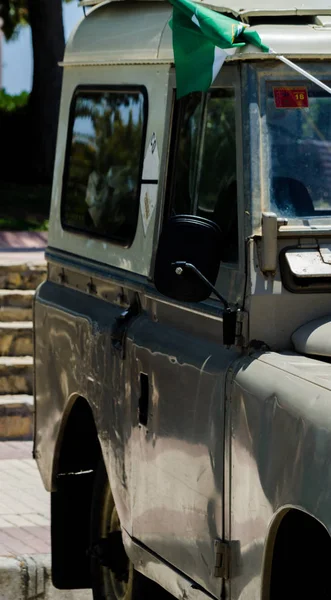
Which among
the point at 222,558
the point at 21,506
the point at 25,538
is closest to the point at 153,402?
the point at 222,558

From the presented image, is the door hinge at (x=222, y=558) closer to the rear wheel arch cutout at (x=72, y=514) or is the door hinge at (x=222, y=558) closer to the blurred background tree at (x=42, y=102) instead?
the rear wheel arch cutout at (x=72, y=514)

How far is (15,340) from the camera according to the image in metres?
11.4

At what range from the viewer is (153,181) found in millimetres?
4871

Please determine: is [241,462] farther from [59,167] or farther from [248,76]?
[59,167]

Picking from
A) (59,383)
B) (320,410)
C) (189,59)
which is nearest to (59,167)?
(59,383)

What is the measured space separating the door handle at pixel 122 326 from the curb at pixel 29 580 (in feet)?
6.74

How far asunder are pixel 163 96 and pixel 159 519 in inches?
55.1

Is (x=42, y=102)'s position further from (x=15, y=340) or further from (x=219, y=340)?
(x=219, y=340)

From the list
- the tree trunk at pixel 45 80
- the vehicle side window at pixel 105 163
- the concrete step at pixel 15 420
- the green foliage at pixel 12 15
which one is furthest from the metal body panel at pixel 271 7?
the green foliage at pixel 12 15

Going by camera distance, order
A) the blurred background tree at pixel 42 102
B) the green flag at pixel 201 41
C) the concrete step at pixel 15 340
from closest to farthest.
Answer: the green flag at pixel 201 41 < the concrete step at pixel 15 340 < the blurred background tree at pixel 42 102

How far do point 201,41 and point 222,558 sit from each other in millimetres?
1516

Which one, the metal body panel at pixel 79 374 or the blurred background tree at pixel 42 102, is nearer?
the metal body panel at pixel 79 374

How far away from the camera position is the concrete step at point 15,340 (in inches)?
448

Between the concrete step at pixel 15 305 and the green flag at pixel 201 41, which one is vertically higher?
the green flag at pixel 201 41
